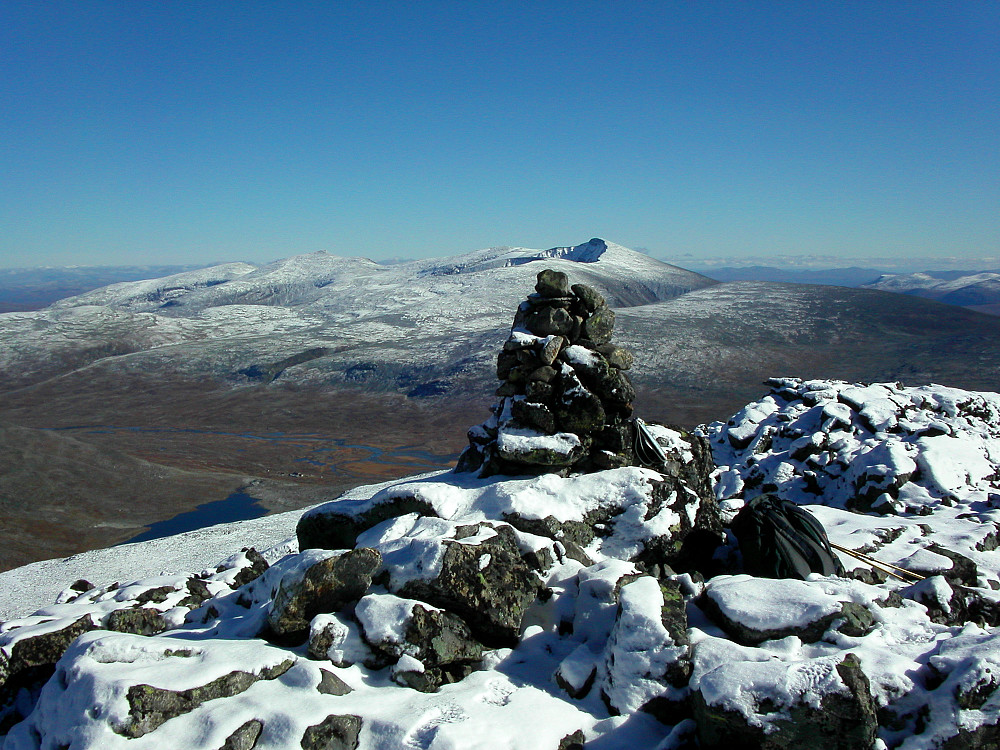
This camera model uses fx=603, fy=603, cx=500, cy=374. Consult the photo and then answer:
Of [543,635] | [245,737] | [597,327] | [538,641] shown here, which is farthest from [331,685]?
[597,327]

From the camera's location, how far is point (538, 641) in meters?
12.1

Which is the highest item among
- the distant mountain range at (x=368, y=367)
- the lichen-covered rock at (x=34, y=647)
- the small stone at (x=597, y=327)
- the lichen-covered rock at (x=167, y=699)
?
the small stone at (x=597, y=327)

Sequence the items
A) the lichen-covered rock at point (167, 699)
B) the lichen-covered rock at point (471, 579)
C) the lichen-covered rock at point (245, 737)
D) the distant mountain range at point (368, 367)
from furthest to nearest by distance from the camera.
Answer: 1. the distant mountain range at point (368, 367)
2. the lichen-covered rock at point (471, 579)
3. the lichen-covered rock at point (167, 699)
4. the lichen-covered rock at point (245, 737)

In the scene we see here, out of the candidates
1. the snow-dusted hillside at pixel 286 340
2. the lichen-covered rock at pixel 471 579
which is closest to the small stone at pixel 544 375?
the lichen-covered rock at pixel 471 579

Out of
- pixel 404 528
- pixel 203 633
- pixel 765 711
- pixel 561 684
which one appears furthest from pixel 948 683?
pixel 203 633

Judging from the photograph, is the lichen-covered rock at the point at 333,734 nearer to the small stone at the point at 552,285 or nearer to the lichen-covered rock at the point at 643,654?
the lichen-covered rock at the point at 643,654

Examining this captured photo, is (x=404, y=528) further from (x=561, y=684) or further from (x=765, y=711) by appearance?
(x=765, y=711)

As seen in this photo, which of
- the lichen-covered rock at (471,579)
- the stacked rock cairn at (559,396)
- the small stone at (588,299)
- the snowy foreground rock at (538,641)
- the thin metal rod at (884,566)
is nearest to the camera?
the snowy foreground rock at (538,641)

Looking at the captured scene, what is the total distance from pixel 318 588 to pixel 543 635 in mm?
4578

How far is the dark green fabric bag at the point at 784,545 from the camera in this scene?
47.0 ft

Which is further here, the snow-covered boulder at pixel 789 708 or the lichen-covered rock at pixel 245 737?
the lichen-covered rock at pixel 245 737

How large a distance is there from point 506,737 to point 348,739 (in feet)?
7.80

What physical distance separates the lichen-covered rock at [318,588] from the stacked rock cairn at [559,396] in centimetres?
621

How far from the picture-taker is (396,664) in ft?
34.8
